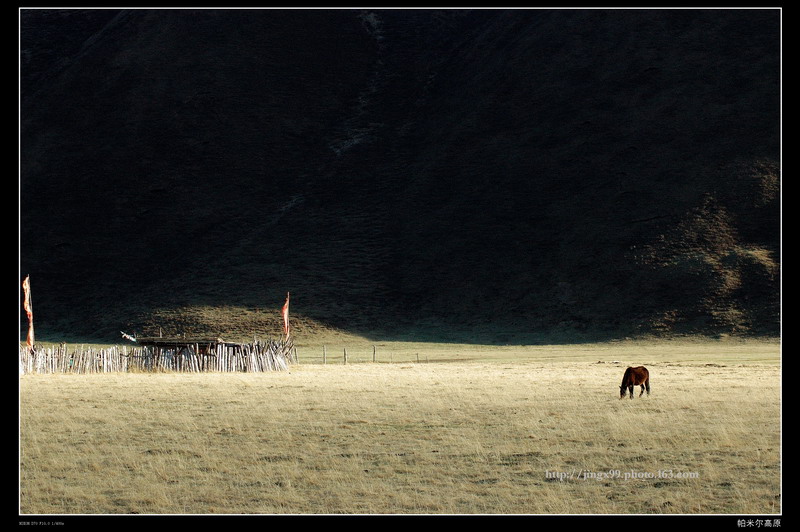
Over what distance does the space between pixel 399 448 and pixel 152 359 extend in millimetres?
21388

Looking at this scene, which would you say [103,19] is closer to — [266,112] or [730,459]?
[266,112]

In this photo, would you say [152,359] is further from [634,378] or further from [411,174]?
[411,174]

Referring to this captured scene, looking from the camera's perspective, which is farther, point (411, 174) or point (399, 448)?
point (411, 174)

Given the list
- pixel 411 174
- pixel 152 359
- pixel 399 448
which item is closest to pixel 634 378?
pixel 399 448

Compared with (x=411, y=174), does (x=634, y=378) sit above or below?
below

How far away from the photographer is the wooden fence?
33872mm

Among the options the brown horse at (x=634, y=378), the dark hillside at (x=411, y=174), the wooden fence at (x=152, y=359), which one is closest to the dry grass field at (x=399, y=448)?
the brown horse at (x=634, y=378)

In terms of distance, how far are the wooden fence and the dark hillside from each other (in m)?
35.0

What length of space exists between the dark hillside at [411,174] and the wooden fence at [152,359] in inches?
1376

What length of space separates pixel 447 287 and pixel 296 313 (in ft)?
42.3

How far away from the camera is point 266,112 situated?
11044 cm

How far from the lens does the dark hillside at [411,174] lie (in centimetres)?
7431

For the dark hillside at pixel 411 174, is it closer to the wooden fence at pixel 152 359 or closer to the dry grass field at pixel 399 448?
the wooden fence at pixel 152 359

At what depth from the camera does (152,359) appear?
3500 cm
